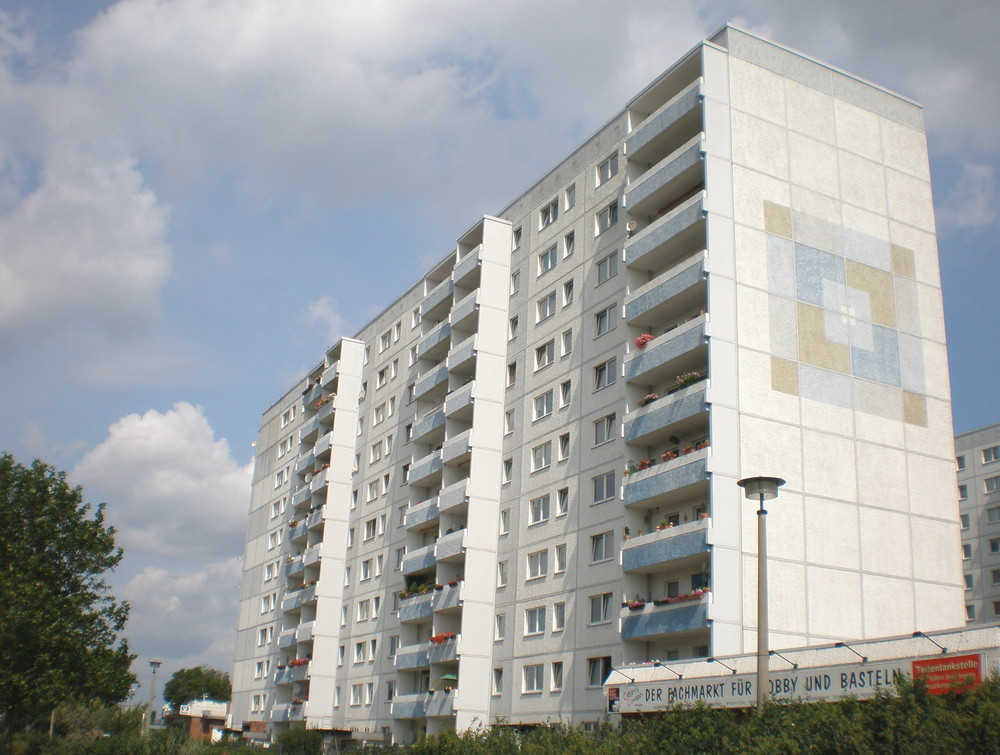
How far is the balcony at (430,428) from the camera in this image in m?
56.6

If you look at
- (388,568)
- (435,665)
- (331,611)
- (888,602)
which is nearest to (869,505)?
(888,602)

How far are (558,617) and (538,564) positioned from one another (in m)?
3.12

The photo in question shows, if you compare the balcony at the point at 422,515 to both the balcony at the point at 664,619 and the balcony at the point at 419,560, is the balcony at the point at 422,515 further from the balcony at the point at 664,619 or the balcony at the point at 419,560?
the balcony at the point at 664,619

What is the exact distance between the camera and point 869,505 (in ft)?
128

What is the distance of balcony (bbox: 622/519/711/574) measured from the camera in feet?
118

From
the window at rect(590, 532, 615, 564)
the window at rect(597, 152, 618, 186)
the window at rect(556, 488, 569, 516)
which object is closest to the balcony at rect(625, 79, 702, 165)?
the window at rect(597, 152, 618, 186)

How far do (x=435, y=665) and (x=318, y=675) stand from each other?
16085 mm

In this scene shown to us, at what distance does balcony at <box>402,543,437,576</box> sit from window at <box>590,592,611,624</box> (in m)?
12.4

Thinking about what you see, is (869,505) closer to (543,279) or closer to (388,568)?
(543,279)

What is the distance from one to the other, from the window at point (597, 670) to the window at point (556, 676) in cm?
207

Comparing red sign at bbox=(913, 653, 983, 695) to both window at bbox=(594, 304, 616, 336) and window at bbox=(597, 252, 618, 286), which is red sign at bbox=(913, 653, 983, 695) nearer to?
window at bbox=(594, 304, 616, 336)

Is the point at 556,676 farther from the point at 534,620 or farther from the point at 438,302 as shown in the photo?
the point at 438,302

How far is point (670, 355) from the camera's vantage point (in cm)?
3997

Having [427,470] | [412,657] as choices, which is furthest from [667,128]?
[412,657]
